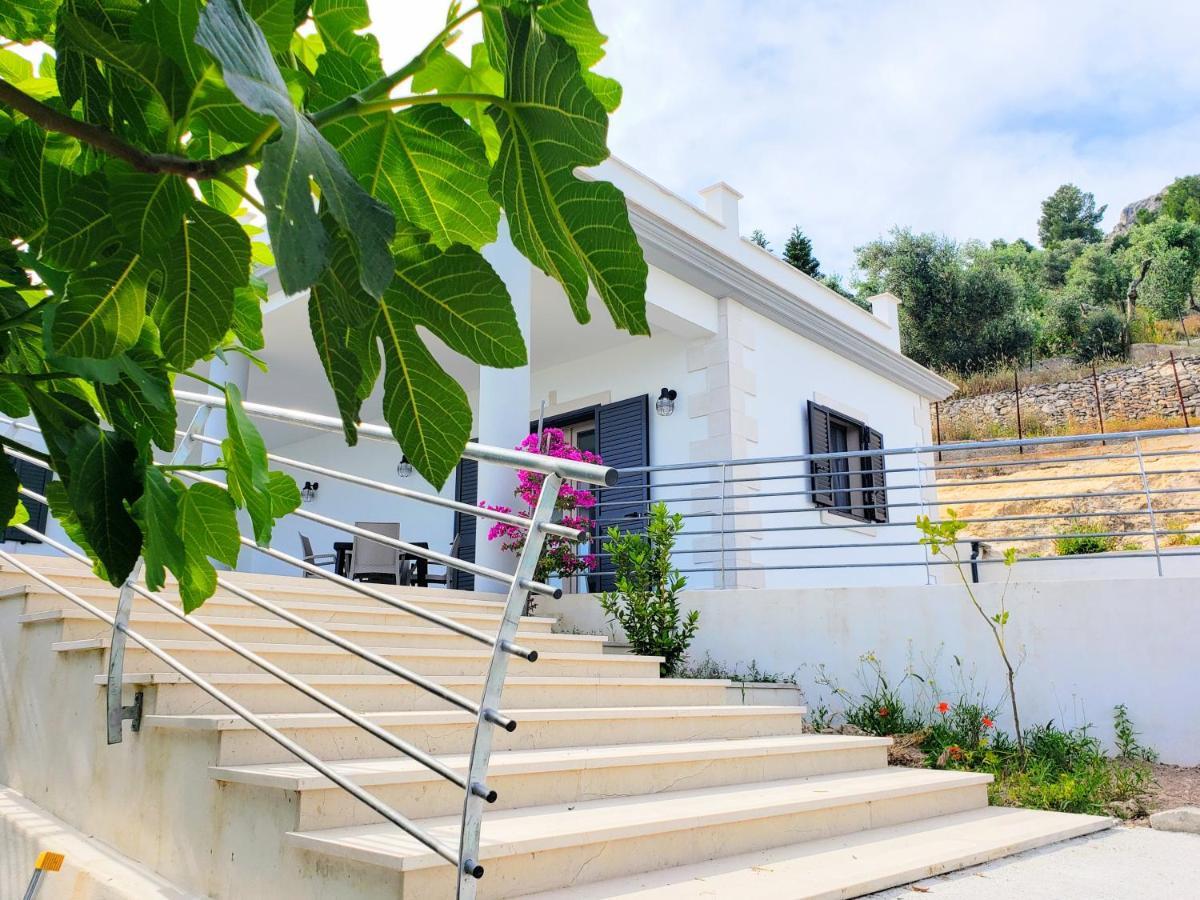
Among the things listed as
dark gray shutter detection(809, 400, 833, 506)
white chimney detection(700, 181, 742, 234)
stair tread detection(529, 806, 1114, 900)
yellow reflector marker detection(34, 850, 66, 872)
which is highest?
white chimney detection(700, 181, 742, 234)

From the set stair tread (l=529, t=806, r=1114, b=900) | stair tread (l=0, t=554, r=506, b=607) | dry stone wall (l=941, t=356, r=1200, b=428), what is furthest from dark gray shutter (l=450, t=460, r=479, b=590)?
dry stone wall (l=941, t=356, r=1200, b=428)

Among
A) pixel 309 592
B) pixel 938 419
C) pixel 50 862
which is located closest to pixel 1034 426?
pixel 938 419

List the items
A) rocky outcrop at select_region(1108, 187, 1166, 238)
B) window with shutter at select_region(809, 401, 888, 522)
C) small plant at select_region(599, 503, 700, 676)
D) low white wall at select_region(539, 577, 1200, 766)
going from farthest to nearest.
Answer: rocky outcrop at select_region(1108, 187, 1166, 238) < window with shutter at select_region(809, 401, 888, 522) < small plant at select_region(599, 503, 700, 676) < low white wall at select_region(539, 577, 1200, 766)

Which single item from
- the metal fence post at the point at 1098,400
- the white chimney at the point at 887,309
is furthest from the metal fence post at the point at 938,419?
the white chimney at the point at 887,309

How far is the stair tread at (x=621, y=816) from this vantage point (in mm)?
2148

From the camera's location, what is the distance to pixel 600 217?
22.4 inches

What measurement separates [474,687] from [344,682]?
0.70m

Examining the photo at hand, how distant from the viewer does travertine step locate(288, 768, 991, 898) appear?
2182 millimetres

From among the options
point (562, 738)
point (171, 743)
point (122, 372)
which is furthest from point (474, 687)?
point (122, 372)

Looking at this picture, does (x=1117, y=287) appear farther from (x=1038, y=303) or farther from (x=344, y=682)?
(x=344, y=682)

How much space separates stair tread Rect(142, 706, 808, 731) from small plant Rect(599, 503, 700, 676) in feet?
3.66

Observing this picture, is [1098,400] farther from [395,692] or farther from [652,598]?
[395,692]

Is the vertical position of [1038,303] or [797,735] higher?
[1038,303]

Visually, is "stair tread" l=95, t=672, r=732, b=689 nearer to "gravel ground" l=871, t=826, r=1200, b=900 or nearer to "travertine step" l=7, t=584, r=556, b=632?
"travertine step" l=7, t=584, r=556, b=632
